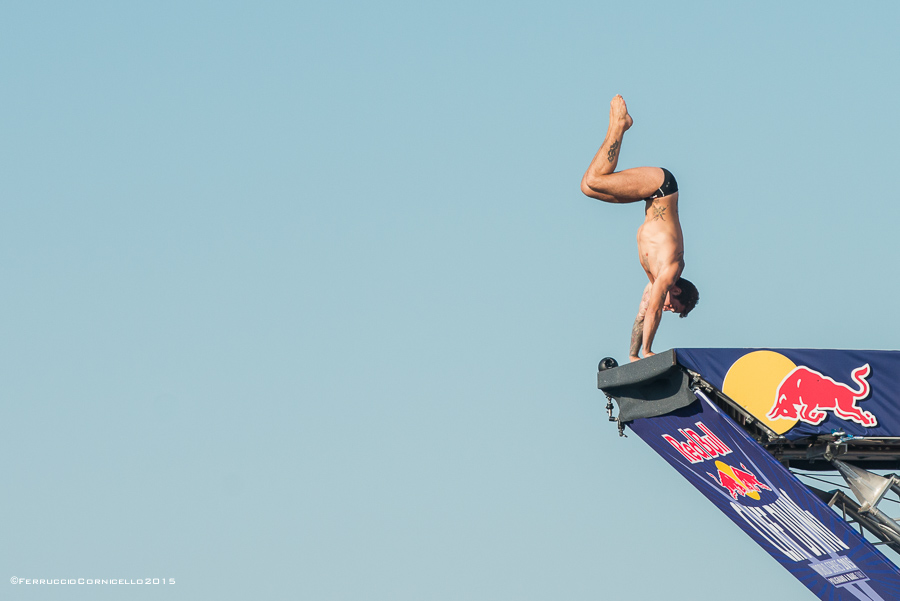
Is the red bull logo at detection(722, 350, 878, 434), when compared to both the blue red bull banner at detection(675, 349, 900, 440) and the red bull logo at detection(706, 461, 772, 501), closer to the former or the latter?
the blue red bull banner at detection(675, 349, 900, 440)

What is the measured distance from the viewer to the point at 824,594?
20.8 m

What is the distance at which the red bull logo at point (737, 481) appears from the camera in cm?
1994

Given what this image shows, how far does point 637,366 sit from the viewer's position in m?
20.1

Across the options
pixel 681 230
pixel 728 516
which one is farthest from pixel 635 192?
pixel 728 516

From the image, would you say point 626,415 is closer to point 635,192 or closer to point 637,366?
point 637,366

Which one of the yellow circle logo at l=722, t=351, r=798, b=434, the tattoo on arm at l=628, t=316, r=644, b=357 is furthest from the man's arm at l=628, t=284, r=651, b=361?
the yellow circle logo at l=722, t=351, r=798, b=434

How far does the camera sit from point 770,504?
20.1 meters

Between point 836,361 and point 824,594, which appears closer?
point 836,361

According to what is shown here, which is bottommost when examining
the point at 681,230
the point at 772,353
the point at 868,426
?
the point at 868,426

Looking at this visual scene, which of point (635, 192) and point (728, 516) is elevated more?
point (635, 192)

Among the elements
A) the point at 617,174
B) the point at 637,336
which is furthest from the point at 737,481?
the point at 617,174

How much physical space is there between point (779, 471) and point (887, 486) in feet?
6.65

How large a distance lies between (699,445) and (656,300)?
2.38 metres

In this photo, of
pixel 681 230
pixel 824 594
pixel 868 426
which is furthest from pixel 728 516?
pixel 681 230
